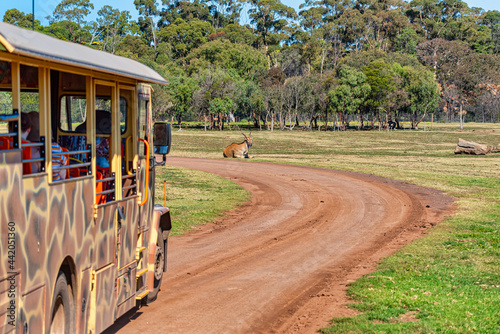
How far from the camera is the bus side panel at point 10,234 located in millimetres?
4688

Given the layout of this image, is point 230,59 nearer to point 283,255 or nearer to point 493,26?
point 493,26

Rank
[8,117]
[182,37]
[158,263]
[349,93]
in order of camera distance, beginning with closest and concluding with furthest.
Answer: [8,117], [158,263], [349,93], [182,37]

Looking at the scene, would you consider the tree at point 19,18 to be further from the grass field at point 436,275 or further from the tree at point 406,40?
the tree at point 406,40

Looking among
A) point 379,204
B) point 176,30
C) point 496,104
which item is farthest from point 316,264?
point 176,30

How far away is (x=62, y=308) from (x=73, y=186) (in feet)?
3.93

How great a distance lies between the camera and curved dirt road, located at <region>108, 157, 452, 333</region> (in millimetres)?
8625

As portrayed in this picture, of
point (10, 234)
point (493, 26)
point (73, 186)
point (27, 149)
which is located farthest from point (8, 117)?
point (493, 26)

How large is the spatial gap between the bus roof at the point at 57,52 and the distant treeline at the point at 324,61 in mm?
66095

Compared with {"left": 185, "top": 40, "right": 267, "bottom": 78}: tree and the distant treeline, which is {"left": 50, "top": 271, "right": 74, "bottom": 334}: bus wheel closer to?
the distant treeline

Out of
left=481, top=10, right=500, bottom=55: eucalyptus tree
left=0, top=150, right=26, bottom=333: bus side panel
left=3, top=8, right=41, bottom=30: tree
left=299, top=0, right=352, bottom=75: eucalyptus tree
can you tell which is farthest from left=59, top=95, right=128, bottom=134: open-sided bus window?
left=481, top=10, right=500, bottom=55: eucalyptus tree

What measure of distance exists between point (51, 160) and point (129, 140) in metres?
2.61

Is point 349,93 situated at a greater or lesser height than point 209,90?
lesser

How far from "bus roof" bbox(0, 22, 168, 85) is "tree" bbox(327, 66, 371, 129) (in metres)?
89.1

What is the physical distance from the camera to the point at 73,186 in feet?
20.0
